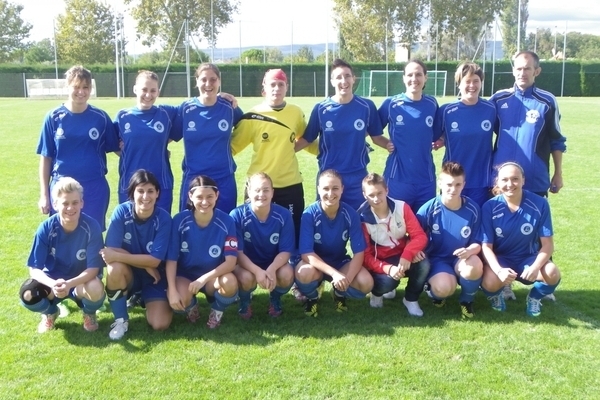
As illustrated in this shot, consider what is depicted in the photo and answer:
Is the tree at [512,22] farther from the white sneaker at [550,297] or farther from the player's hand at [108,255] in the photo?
the player's hand at [108,255]

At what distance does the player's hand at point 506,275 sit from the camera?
3875 mm

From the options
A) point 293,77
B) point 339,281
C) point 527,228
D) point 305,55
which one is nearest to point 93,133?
point 339,281

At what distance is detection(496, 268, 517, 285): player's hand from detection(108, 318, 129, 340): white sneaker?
8.02 feet

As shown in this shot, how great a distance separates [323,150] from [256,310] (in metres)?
1.33

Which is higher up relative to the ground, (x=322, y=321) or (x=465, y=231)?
(x=465, y=231)

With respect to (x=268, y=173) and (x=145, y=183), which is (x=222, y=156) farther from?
(x=145, y=183)

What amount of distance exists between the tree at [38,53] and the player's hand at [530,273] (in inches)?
2291

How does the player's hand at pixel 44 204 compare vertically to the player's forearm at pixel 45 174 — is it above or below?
below

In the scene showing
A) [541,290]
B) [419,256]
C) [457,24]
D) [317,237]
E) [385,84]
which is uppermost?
[457,24]

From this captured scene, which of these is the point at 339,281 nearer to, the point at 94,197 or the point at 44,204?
the point at 94,197

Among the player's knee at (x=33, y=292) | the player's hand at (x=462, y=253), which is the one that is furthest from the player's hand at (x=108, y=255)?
the player's hand at (x=462, y=253)

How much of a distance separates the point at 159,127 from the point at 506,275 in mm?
2618

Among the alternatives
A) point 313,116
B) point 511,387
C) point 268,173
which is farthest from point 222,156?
point 511,387

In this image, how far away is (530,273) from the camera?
3.99 m
